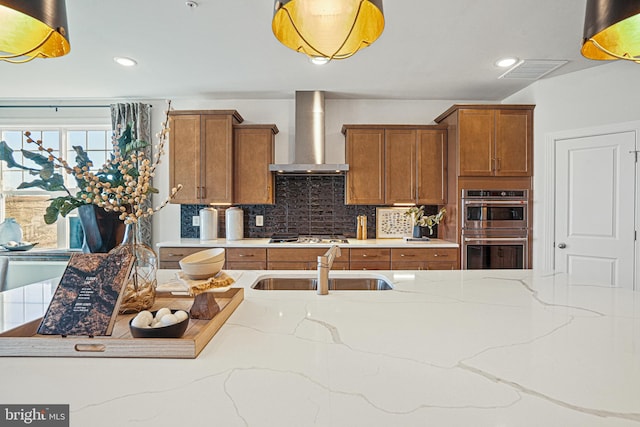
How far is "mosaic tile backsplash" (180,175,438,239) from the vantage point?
391 centimetres

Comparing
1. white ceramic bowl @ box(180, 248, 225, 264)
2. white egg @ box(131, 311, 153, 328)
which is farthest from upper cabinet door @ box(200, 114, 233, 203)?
white egg @ box(131, 311, 153, 328)

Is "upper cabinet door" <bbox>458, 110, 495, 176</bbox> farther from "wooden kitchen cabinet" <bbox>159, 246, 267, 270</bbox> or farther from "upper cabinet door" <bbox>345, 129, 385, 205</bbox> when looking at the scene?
"wooden kitchen cabinet" <bbox>159, 246, 267, 270</bbox>

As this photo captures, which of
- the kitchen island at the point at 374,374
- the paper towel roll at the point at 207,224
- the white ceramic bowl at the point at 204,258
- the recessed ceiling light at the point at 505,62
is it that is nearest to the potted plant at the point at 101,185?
the white ceramic bowl at the point at 204,258

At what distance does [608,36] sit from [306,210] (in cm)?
307

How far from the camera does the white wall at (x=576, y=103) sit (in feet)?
9.16

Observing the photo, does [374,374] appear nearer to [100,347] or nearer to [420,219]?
[100,347]

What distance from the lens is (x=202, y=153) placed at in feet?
11.6

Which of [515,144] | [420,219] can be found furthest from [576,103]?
[420,219]

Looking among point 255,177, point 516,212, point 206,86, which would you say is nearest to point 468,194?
point 516,212

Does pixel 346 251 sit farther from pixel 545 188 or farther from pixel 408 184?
pixel 545 188

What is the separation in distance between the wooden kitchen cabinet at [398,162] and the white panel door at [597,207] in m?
1.11

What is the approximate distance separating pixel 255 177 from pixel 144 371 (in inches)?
117

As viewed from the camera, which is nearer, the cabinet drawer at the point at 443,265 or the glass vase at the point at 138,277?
the glass vase at the point at 138,277

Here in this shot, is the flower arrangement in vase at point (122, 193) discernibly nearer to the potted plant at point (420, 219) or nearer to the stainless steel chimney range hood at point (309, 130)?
the stainless steel chimney range hood at point (309, 130)
